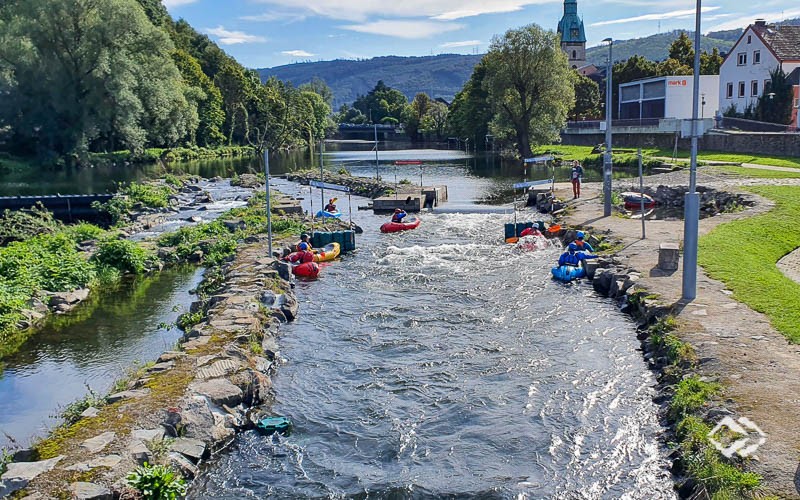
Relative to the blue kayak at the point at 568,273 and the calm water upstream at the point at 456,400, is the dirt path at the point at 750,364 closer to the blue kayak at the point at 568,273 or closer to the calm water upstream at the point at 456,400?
the calm water upstream at the point at 456,400

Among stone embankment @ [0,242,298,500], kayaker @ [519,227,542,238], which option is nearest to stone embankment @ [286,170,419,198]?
kayaker @ [519,227,542,238]

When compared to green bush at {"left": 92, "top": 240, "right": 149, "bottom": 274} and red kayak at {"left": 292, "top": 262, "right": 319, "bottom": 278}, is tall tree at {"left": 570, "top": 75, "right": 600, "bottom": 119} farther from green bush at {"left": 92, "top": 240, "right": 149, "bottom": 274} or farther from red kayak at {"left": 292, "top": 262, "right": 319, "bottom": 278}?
green bush at {"left": 92, "top": 240, "right": 149, "bottom": 274}

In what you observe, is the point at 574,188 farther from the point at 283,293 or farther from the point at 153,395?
the point at 153,395

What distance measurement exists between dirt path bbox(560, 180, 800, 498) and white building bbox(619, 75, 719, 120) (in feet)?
238

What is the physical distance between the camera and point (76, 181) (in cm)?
6034

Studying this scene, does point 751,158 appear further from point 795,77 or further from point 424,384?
point 424,384

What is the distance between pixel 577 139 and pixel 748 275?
85.0 metres

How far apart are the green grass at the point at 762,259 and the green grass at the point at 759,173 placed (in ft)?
32.1

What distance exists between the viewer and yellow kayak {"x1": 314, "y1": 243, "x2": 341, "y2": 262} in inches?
1076

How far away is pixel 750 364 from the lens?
500 inches

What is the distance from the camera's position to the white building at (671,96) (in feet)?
283

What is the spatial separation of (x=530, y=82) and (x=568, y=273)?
53119 millimetres

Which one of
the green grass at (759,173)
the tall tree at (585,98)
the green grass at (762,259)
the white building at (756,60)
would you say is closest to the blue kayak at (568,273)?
the green grass at (762,259)

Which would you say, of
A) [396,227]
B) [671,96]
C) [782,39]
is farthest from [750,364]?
[671,96]
